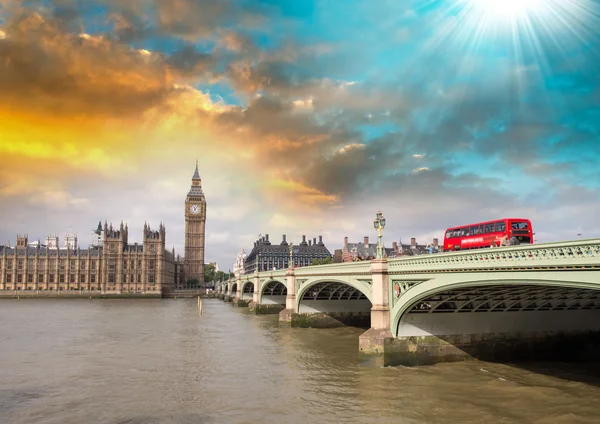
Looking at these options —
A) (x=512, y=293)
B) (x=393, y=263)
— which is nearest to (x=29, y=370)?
(x=393, y=263)

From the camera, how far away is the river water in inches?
730

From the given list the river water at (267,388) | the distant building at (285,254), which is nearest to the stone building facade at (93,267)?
the distant building at (285,254)

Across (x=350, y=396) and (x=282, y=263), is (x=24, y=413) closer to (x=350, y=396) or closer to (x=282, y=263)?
(x=350, y=396)

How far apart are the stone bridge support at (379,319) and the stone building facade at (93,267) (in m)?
116

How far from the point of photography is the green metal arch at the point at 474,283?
14.9 meters

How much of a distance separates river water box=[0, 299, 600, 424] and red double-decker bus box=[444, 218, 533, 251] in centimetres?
837

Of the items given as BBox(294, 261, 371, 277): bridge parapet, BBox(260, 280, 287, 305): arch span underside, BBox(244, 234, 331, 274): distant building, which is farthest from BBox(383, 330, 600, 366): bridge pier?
BBox(244, 234, 331, 274): distant building

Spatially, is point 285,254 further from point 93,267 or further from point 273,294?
point 273,294

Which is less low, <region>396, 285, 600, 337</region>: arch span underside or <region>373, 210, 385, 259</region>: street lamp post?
<region>373, 210, 385, 259</region>: street lamp post

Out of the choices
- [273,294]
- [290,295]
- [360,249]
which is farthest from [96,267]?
[290,295]

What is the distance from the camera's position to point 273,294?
75062mm

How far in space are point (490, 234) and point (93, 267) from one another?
424 ft

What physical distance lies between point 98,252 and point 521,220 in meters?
133

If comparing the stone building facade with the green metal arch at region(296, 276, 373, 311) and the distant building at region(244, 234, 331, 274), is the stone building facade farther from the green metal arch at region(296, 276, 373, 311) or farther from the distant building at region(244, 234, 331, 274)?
the green metal arch at region(296, 276, 373, 311)
